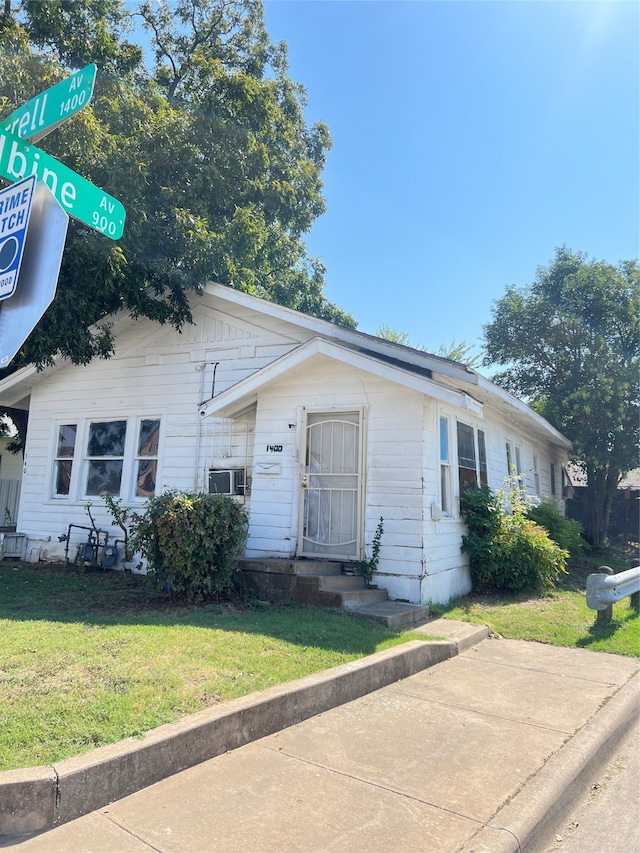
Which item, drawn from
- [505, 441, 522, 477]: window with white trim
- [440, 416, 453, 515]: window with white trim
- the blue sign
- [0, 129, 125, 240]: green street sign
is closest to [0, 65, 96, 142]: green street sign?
[0, 129, 125, 240]: green street sign

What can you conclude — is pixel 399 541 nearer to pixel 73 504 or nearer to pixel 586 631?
pixel 586 631

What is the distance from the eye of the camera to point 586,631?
748 cm

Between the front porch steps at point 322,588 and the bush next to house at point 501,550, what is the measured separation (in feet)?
7.16

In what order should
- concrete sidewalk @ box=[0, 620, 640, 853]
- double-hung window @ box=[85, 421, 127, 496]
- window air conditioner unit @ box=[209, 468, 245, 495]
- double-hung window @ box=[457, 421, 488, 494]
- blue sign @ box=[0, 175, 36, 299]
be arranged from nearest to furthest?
1. concrete sidewalk @ box=[0, 620, 640, 853]
2. blue sign @ box=[0, 175, 36, 299]
3. double-hung window @ box=[457, 421, 488, 494]
4. window air conditioner unit @ box=[209, 468, 245, 495]
5. double-hung window @ box=[85, 421, 127, 496]

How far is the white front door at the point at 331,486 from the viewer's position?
8539mm

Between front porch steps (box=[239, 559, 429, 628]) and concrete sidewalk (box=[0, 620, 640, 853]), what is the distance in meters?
1.88

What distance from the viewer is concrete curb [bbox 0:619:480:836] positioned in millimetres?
2932

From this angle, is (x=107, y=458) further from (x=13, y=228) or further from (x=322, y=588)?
(x=13, y=228)

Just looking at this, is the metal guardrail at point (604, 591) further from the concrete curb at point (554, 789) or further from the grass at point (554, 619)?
the concrete curb at point (554, 789)

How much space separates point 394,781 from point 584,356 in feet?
49.9

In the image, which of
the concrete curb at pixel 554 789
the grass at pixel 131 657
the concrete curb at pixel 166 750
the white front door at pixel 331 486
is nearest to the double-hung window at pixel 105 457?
the grass at pixel 131 657

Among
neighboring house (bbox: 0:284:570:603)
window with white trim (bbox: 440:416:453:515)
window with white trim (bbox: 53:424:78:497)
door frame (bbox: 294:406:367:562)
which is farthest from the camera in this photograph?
window with white trim (bbox: 53:424:78:497)

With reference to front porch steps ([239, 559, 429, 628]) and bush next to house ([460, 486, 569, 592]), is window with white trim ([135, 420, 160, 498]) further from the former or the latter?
bush next to house ([460, 486, 569, 592])

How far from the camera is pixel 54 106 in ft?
13.5
